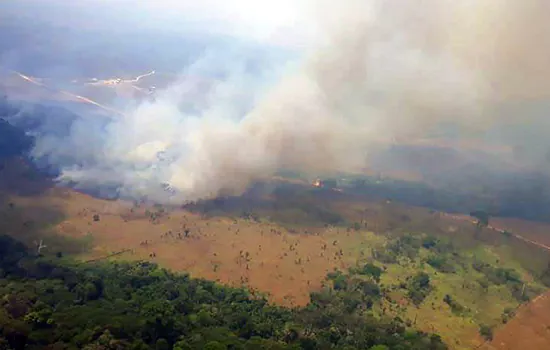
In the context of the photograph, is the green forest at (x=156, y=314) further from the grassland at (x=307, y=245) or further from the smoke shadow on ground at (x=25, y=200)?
the smoke shadow on ground at (x=25, y=200)

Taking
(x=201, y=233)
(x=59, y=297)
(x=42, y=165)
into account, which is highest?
(x=42, y=165)

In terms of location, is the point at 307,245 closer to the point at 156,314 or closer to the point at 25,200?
the point at 156,314

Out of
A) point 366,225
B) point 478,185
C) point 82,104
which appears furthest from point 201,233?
point 82,104

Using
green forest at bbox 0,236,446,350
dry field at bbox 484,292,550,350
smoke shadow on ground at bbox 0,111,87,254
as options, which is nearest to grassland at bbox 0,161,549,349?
smoke shadow on ground at bbox 0,111,87,254

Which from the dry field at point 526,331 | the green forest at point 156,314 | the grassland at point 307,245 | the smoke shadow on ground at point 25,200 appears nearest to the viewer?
the green forest at point 156,314

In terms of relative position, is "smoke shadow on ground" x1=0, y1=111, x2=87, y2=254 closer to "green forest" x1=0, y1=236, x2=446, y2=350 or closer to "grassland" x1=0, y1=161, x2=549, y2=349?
"grassland" x1=0, y1=161, x2=549, y2=349

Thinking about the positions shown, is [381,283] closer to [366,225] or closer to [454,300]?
[454,300]

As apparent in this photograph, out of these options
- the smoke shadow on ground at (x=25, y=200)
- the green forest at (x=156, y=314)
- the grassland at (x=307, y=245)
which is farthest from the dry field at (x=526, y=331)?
the smoke shadow on ground at (x=25, y=200)

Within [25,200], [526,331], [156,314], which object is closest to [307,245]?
[526,331]
